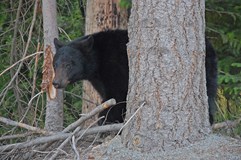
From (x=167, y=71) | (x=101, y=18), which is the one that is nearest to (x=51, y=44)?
(x=101, y=18)

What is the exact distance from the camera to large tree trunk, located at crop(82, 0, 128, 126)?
21.9 ft

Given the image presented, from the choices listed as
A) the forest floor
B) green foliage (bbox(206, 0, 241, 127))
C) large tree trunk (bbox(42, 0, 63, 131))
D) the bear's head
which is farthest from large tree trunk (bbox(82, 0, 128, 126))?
the forest floor

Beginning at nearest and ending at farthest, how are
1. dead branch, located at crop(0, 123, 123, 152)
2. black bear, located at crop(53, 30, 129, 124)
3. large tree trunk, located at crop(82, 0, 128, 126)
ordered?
dead branch, located at crop(0, 123, 123, 152) < black bear, located at crop(53, 30, 129, 124) < large tree trunk, located at crop(82, 0, 128, 126)

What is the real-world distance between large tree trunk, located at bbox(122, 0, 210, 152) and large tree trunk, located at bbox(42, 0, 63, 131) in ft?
6.35

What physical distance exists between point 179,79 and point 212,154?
2.06 feet

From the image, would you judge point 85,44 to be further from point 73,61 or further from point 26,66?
point 26,66

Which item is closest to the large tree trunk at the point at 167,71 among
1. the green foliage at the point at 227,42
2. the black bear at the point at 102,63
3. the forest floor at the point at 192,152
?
the forest floor at the point at 192,152

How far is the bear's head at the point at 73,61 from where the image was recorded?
6.02 m

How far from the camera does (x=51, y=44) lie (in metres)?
6.05

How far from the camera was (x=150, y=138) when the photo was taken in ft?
13.5

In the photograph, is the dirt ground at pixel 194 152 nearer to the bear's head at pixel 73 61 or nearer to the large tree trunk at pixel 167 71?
the large tree trunk at pixel 167 71

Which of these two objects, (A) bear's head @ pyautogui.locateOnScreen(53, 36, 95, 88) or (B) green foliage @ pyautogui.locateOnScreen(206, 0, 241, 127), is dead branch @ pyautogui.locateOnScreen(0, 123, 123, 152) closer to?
(A) bear's head @ pyautogui.locateOnScreen(53, 36, 95, 88)

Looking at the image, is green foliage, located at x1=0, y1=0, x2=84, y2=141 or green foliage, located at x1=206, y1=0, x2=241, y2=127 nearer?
green foliage, located at x1=206, y1=0, x2=241, y2=127

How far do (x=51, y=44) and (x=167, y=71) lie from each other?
233 cm
